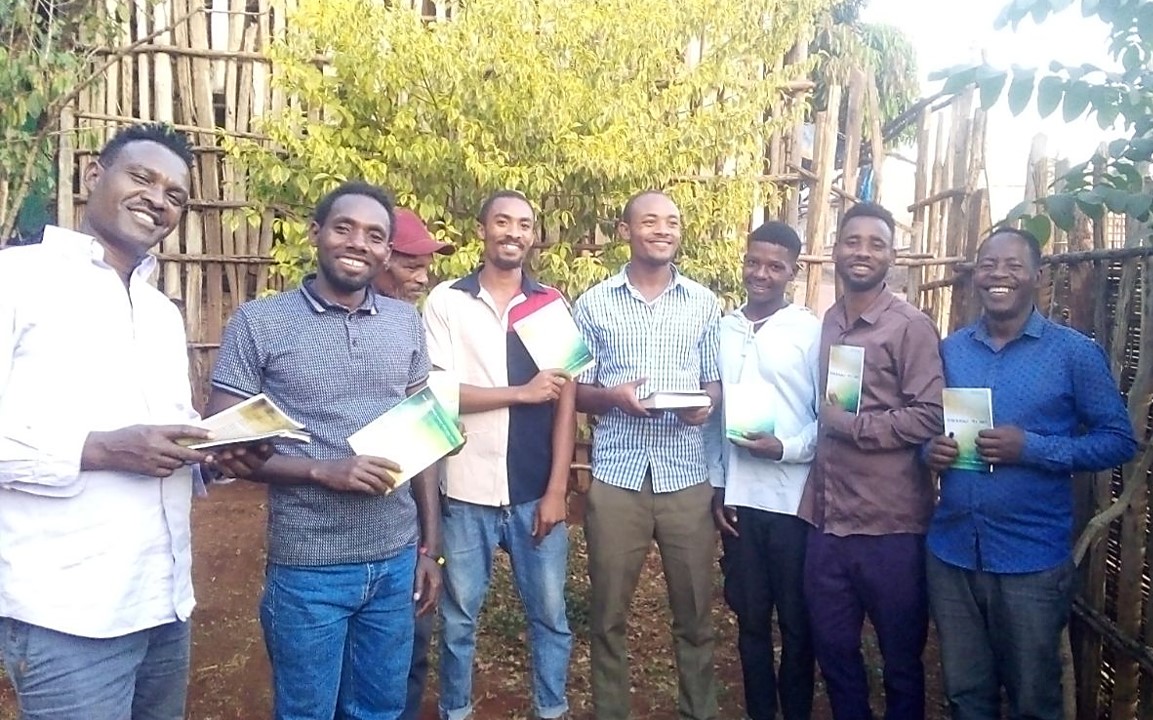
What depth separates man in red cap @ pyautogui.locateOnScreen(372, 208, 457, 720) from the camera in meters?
3.38

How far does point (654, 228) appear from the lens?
3537 mm

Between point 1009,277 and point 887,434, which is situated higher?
point 1009,277

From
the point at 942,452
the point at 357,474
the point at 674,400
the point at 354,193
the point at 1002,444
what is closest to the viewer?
the point at 357,474

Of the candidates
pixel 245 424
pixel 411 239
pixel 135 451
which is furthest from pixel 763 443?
pixel 135 451

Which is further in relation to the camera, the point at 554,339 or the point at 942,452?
the point at 554,339

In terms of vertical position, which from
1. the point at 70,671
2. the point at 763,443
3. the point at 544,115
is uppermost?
the point at 544,115

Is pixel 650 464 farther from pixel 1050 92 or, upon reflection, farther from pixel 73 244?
pixel 73 244

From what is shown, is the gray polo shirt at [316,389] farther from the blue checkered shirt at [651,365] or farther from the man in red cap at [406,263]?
the blue checkered shirt at [651,365]

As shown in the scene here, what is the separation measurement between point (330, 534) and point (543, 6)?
382 centimetres

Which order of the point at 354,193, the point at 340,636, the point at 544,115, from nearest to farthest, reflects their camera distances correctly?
1. the point at 340,636
2. the point at 354,193
3. the point at 544,115

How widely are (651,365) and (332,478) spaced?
1443 mm

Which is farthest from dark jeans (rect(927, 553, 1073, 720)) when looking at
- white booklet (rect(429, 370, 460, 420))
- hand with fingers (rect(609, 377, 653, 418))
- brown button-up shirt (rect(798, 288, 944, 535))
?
white booklet (rect(429, 370, 460, 420))

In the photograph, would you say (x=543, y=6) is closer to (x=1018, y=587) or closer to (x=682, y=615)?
(x=682, y=615)

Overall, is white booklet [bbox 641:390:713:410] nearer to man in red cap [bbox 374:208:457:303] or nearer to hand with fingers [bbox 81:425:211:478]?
man in red cap [bbox 374:208:457:303]
